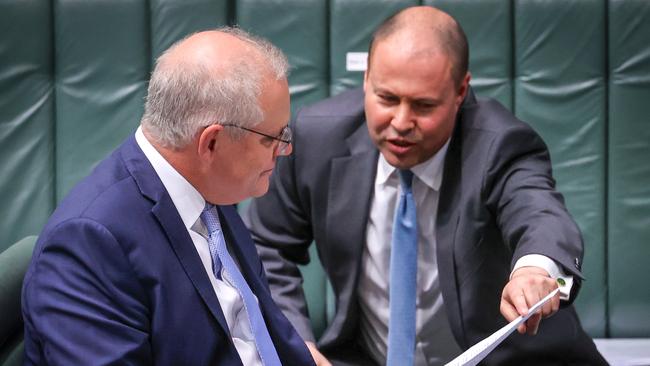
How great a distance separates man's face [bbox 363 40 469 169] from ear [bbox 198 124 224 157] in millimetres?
716

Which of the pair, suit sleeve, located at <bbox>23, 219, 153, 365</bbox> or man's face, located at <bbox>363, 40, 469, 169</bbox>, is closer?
suit sleeve, located at <bbox>23, 219, 153, 365</bbox>

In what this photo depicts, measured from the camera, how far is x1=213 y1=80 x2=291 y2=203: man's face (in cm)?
167

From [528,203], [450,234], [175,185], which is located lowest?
[450,234]

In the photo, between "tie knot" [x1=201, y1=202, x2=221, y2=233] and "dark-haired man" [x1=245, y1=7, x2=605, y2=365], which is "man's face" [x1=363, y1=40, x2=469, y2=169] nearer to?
"dark-haired man" [x1=245, y1=7, x2=605, y2=365]

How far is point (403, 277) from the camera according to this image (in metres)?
2.40

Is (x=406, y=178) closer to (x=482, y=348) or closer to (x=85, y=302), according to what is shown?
(x=482, y=348)

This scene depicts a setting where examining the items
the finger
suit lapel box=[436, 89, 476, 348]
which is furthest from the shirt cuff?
suit lapel box=[436, 89, 476, 348]

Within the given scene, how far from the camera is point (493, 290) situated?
2387 millimetres

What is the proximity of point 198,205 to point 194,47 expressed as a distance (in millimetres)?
255

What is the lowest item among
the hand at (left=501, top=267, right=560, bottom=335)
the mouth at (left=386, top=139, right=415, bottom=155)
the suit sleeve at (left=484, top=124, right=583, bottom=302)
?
the hand at (left=501, top=267, right=560, bottom=335)

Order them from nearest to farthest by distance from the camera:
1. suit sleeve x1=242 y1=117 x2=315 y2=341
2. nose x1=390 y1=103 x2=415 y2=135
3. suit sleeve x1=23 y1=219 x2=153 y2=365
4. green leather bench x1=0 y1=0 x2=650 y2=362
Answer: suit sleeve x1=23 y1=219 x2=153 y2=365
nose x1=390 y1=103 x2=415 y2=135
suit sleeve x1=242 y1=117 x2=315 y2=341
green leather bench x1=0 y1=0 x2=650 y2=362

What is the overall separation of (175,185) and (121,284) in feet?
0.70

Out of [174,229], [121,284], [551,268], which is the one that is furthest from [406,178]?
[121,284]

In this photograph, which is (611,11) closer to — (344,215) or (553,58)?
(553,58)
